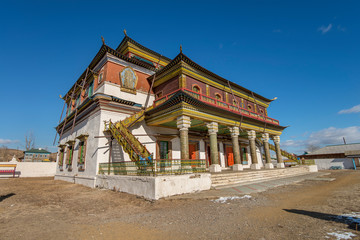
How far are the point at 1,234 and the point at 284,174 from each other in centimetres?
1810

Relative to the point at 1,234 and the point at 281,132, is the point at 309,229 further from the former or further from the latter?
the point at 281,132

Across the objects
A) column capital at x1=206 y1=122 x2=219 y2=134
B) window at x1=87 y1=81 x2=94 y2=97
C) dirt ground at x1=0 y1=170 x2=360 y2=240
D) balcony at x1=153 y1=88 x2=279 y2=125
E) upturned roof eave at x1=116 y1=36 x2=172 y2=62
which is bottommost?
dirt ground at x1=0 y1=170 x2=360 y2=240

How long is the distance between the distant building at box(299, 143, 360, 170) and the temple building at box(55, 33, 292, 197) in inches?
769

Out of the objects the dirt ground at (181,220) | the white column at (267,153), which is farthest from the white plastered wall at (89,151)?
the white column at (267,153)

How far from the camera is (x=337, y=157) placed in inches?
1265

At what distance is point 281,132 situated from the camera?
21562 mm

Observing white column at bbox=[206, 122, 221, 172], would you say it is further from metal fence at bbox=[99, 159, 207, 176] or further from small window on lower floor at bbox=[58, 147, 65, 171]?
small window on lower floor at bbox=[58, 147, 65, 171]

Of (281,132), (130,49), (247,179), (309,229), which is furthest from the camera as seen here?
(281,132)

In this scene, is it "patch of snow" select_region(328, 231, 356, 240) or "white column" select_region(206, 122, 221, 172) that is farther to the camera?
"white column" select_region(206, 122, 221, 172)

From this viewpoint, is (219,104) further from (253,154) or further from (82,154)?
(82,154)

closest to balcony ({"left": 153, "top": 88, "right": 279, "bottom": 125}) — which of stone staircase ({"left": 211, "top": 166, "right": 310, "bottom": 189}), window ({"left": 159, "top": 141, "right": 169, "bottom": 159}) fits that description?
window ({"left": 159, "top": 141, "right": 169, "bottom": 159})

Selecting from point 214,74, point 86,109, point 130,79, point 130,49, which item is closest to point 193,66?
point 214,74

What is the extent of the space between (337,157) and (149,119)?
3687cm

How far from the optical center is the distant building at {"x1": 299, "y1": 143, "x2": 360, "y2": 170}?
29472 mm
